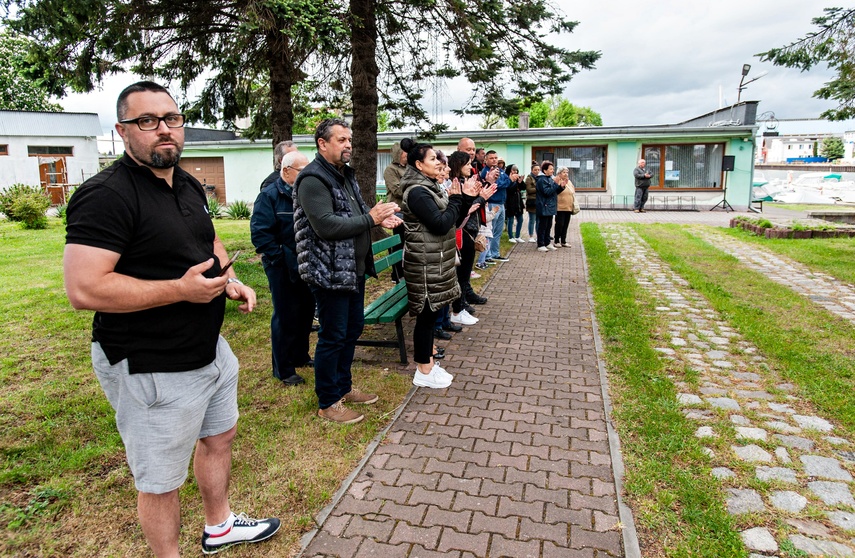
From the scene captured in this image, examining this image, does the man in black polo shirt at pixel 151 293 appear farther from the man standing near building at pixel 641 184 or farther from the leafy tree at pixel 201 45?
the man standing near building at pixel 641 184

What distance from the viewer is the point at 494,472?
134 inches

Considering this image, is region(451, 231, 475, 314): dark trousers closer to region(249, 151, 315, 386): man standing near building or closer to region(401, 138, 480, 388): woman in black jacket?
region(401, 138, 480, 388): woman in black jacket

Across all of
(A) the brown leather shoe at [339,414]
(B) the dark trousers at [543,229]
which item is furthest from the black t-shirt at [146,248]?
(B) the dark trousers at [543,229]

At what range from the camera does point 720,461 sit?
11.6 feet

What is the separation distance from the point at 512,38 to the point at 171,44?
5936 millimetres

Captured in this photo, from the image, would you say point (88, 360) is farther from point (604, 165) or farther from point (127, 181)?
point (604, 165)

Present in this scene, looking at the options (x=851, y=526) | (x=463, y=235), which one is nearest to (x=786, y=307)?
(x=463, y=235)

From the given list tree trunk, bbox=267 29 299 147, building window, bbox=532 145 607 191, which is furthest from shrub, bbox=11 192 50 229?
building window, bbox=532 145 607 191

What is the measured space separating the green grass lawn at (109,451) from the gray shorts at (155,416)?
2.52 feet

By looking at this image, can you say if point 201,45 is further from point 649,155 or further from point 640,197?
point 649,155

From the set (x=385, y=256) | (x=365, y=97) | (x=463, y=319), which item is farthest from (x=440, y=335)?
(x=365, y=97)

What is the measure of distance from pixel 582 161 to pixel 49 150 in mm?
30415

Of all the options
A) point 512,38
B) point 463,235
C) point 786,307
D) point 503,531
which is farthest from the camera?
point 512,38

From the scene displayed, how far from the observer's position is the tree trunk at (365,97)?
888 cm
